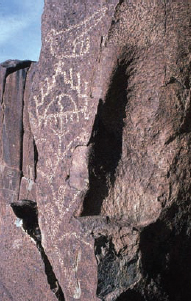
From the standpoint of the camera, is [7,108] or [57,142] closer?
[57,142]

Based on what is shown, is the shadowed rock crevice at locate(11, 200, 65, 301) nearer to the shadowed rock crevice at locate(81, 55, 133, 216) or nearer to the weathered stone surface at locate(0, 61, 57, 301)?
the weathered stone surface at locate(0, 61, 57, 301)

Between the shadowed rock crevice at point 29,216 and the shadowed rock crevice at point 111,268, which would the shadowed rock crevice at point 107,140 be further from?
the shadowed rock crevice at point 29,216

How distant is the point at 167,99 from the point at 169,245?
1.87 ft

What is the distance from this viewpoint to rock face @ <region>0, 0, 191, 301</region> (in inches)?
57.9

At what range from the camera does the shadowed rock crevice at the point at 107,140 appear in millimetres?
1535

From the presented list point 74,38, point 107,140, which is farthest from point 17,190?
point 74,38

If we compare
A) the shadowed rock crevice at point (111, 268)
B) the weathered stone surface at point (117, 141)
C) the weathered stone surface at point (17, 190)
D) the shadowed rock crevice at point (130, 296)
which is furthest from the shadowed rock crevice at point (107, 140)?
the weathered stone surface at point (17, 190)

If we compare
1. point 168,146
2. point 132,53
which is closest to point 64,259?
point 168,146

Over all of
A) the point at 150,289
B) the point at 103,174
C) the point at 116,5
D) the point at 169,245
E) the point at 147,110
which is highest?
the point at 116,5

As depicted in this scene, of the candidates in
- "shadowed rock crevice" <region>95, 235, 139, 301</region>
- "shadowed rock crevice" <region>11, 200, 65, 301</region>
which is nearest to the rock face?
"shadowed rock crevice" <region>95, 235, 139, 301</region>

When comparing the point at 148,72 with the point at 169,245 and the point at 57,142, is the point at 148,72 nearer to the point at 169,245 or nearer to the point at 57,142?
the point at 57,142

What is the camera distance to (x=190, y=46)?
1.50 meters

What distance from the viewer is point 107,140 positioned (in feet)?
5.16

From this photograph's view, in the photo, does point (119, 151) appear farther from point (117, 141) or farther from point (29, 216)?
point (29, 216)
